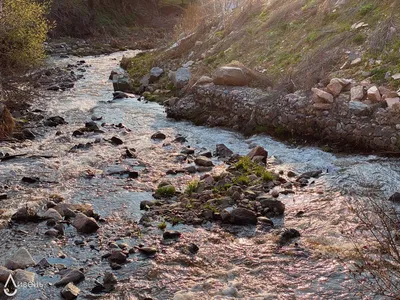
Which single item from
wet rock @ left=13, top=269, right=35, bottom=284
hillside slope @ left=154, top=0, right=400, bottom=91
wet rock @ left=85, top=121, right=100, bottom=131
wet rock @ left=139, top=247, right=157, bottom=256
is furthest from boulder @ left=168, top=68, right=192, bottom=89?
wet rock @ left=13, top=269, right=35, bottom=284

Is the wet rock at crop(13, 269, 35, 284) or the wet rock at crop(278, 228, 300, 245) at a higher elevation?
the wet rock at crop(278, 228, 300, 245)

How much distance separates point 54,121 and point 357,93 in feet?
39.2

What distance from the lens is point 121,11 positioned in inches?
2539

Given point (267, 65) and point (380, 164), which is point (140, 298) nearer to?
point (380, 164)

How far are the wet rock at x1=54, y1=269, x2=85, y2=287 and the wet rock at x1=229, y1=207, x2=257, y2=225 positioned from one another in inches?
143

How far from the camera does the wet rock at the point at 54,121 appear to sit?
60.7 ft

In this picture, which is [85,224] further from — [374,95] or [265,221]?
[374,95]

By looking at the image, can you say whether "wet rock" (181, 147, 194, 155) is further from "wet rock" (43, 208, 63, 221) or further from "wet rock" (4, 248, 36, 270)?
"wet rock" (4, 248, 36, 270)

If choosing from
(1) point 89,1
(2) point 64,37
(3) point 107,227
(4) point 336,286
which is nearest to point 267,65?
(3) point 107,227

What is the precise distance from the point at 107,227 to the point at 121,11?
5953 cm

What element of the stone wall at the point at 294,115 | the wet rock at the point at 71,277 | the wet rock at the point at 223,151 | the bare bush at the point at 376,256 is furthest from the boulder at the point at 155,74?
the wet rock at the point at 71,277

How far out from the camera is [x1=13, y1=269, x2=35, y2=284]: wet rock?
753cm

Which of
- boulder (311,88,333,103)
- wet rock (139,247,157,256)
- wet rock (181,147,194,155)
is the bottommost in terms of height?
wet rock (181,147,194,155)

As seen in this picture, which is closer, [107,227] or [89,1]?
[107,227]
